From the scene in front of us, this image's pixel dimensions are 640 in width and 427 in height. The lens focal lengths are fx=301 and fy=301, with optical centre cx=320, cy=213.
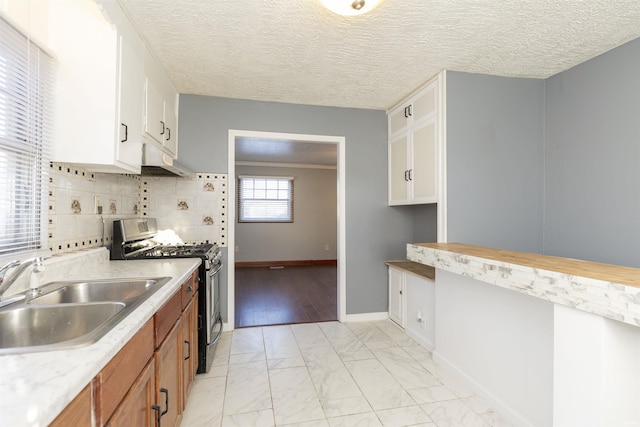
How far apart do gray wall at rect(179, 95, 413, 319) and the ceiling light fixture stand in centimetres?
157

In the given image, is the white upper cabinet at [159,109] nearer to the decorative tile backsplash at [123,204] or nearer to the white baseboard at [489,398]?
the decorative tile backsplash at [123,204]

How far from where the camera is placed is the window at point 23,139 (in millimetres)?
1221

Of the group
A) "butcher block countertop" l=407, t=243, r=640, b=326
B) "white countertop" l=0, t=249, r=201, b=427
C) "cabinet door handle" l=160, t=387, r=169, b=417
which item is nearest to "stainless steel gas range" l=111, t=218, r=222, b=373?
"cabinet door handle" l=160, t=387, r=169, b=417

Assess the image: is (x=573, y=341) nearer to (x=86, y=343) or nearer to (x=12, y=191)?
(x=86, y=343)

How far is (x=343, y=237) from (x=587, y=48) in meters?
2.38

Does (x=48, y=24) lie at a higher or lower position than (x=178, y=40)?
lower

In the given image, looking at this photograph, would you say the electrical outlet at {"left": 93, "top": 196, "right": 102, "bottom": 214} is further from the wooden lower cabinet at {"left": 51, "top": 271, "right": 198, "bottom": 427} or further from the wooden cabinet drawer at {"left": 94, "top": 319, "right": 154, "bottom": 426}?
the wooden cabinet drawer at {"left": 94, "top": 319, "right": 154, "bottom": 426}

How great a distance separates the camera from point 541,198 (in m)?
2.54

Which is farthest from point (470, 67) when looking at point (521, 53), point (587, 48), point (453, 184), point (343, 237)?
point (343, 237)

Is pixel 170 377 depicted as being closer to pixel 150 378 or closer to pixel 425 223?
pixel 150 378

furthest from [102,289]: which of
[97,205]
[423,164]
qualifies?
[423,164]

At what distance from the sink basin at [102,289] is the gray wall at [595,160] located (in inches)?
111

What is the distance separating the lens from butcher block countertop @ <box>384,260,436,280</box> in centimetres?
262

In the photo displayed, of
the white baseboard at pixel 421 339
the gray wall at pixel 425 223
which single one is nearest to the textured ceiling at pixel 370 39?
the gray wall at pixel 425 223
